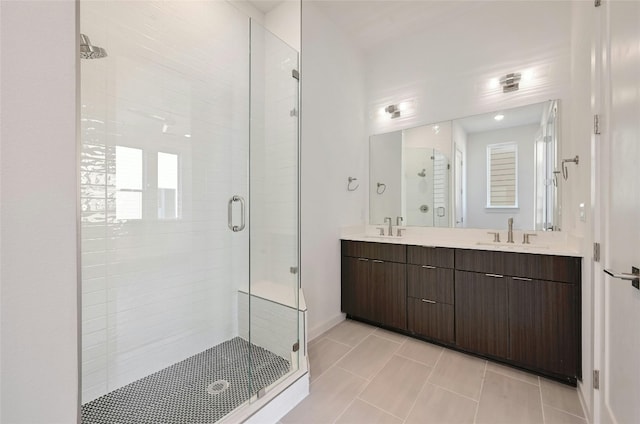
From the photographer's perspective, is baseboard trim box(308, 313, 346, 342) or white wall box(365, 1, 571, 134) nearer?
white wall box(365, 1, 571, 134)

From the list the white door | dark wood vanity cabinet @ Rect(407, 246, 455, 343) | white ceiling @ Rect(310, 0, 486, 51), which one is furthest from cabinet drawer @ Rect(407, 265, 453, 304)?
white ceiling @ Rect(310, 0, 486, 51)

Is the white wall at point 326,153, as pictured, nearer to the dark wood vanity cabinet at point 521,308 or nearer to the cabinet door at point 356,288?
the cabinet door at point 356,288

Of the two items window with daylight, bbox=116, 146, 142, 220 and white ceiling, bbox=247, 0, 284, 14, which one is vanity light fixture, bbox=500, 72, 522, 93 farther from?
window with daylight, bbox=116, 146, 142, 220

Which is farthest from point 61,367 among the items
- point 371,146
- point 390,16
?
point 390,16

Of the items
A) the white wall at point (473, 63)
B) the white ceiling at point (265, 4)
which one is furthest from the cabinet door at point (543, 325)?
the white ceiling at point (265, 4)

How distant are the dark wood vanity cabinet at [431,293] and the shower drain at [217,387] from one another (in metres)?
1.59

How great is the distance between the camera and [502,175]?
2.48 meters

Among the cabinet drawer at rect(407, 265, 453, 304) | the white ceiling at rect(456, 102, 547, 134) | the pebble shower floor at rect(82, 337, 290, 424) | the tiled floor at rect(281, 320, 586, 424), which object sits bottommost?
the tiled floor at rect(281, 320, 586, 424)

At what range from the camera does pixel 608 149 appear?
1206 millimetres

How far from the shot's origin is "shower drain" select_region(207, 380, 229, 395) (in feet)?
5.49

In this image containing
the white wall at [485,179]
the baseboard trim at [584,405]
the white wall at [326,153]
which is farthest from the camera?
the white wall at [326,153]

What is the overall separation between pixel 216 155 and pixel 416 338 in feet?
7.84

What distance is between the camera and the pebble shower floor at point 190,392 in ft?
4.89

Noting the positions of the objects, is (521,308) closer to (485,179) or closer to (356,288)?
(485,179)
